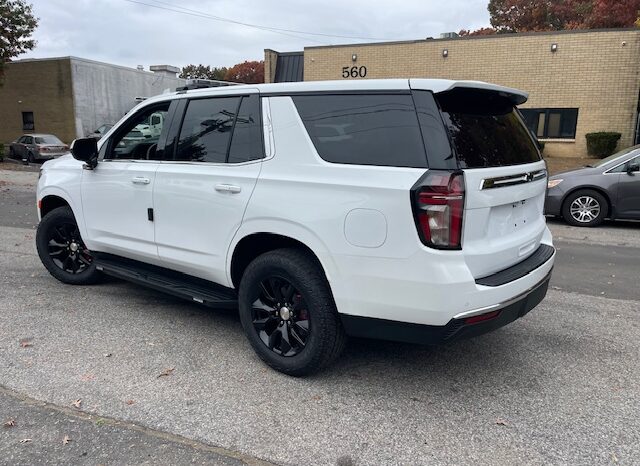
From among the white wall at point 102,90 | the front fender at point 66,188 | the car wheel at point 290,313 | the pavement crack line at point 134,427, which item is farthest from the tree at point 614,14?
the pavement crack line at point 134,427

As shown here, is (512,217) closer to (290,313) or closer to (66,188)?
(290,313)

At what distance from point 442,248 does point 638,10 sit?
109 feet

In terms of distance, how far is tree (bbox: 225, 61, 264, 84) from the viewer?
6769 cm

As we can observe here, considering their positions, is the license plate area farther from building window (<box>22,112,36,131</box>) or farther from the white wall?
building window (<box>22,112,36,131</box>)

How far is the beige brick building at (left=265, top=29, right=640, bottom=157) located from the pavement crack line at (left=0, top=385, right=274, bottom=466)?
20.8m

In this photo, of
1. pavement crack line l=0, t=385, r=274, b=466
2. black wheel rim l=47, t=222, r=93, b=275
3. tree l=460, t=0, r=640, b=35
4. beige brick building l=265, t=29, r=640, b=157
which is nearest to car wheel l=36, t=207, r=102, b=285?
black wheel rim l=47, t=222, r=93, b=275

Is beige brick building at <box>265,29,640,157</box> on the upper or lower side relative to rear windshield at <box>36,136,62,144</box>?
upper

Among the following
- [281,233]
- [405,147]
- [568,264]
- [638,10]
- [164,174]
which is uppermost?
[638,10]

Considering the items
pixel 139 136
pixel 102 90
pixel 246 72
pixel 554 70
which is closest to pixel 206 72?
pixel 246 72

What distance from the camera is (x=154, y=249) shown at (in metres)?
4.41

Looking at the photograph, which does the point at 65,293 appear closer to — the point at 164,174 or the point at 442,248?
the point at 164,174

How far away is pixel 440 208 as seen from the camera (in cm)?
289

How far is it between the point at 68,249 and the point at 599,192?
872 centimetres

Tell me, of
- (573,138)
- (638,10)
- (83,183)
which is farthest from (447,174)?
(638,10)
